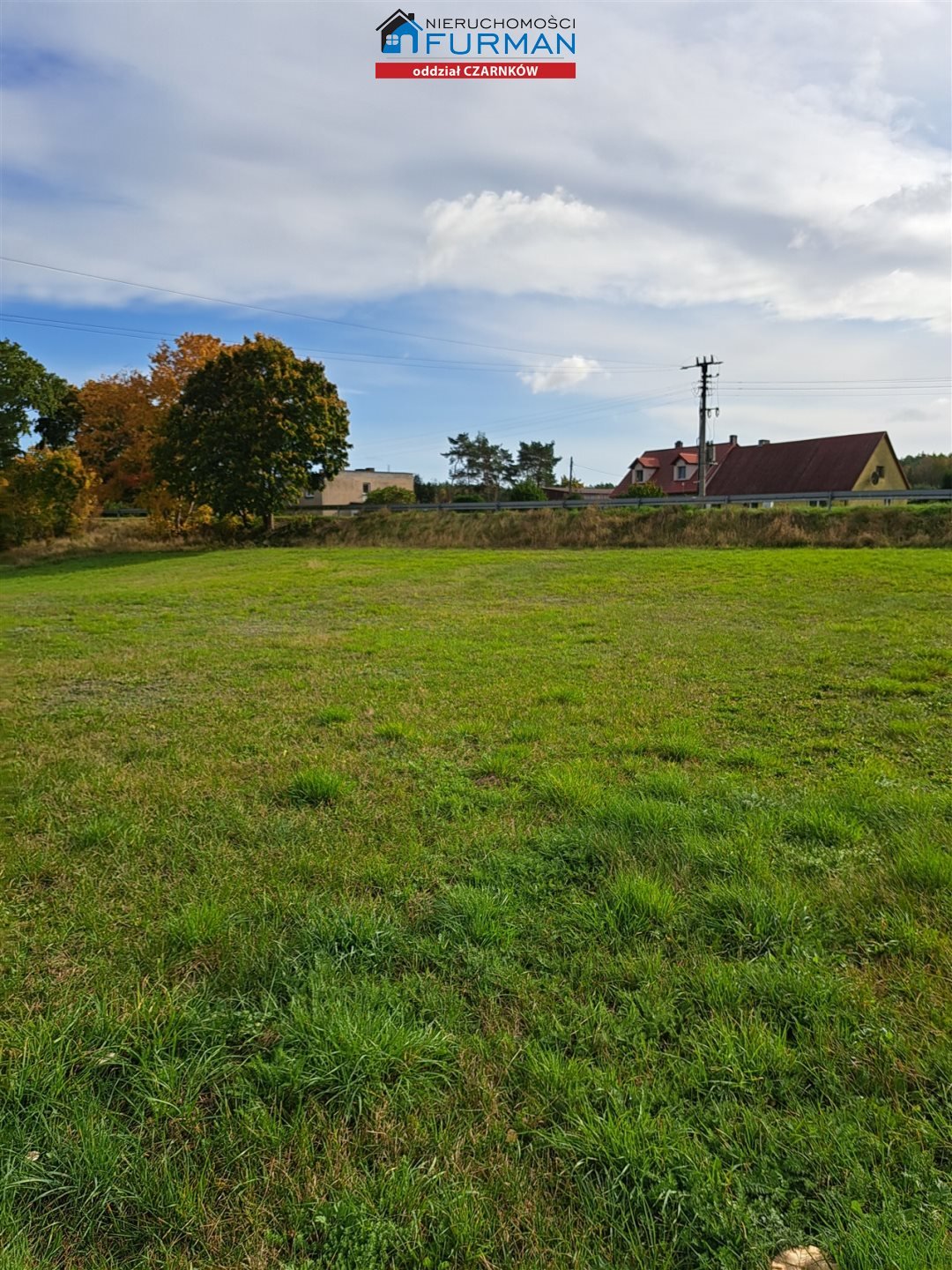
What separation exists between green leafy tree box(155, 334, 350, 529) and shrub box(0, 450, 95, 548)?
13.5 feet

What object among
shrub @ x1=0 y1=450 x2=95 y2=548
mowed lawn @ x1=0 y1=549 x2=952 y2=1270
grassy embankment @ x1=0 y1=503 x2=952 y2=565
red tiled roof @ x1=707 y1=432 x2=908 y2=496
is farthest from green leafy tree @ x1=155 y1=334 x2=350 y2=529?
red tiled roof @ x1=707 y1=432 x2=908 y2=496

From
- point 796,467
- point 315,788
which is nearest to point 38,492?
point 315,788

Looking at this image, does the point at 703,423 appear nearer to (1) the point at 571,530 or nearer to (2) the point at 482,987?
(1) the point at 571,530

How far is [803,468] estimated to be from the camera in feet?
143

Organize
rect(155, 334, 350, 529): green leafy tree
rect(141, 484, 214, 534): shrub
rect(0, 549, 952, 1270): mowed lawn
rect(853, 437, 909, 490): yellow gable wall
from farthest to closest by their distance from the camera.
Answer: rect(853, 437, 909, 490): yellow gable wall, rect(141, 484, 214, 534): shrub, rect(155, 334, 350, 529): green leafy tree, rect(0, 549, 952, 1270): mowed lawn

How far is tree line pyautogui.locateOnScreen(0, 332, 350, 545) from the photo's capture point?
2853 cm

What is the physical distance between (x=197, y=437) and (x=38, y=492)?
781cm

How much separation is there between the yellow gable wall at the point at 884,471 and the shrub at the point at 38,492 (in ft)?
137

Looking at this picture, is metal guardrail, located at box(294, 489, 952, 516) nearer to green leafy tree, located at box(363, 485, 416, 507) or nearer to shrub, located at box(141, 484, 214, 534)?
shrub, located at box(141, 484, 214, 534)

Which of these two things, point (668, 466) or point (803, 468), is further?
point (668, 466)

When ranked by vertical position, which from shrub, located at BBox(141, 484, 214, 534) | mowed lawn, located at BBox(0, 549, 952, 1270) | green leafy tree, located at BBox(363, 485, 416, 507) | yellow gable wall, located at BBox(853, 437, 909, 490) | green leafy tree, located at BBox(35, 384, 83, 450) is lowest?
mowed lawn, located at BBox(0, 549, 952, 1270)

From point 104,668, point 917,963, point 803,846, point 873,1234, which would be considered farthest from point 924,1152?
point 104,668

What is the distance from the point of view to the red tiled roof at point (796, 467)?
41281mm

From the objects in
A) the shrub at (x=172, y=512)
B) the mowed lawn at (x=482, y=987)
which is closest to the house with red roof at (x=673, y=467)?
the shrub at (x=172, y=512)
